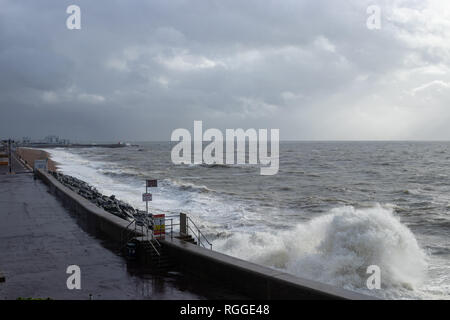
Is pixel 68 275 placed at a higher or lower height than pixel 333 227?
lower

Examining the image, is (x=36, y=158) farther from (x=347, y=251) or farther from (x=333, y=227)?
(x=347, y=251)

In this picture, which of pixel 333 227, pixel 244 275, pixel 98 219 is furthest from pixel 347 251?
pixel 98 219

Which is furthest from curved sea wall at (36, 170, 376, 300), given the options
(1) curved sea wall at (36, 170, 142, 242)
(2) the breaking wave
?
(2) the breaking wave

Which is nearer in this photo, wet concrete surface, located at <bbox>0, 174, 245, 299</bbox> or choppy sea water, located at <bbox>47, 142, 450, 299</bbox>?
wet concrete surface, located at <bbox>0, 174, 245, 299</bbox>

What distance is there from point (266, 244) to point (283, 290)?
7.91 meters

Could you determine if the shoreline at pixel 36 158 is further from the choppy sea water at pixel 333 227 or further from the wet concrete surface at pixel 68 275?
the wet concrete surface at pixel 68 275

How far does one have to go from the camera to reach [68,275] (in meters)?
9.37

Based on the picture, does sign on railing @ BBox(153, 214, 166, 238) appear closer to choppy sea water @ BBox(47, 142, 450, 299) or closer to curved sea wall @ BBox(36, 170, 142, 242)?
curved sea wall @ BBox(36, 170, 142, 242)

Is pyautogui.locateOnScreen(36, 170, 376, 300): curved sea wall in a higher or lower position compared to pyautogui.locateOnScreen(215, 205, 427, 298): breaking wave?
higher

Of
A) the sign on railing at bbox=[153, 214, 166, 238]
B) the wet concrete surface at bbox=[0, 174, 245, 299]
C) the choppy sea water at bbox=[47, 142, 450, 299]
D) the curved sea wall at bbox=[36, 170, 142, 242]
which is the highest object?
the sign on railing at bbox=[153, 214, 166, 238]

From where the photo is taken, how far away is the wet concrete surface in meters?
8.29

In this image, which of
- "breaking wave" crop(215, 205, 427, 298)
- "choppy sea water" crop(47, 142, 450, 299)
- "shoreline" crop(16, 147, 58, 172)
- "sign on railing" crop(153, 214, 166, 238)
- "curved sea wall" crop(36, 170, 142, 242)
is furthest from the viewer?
"shoreline" crop(16, 147, 58, 172)

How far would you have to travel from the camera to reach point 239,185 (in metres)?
37.8
